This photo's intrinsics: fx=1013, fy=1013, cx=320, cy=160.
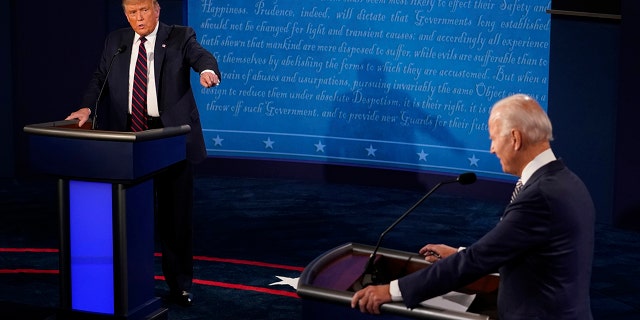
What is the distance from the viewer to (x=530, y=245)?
2865mm

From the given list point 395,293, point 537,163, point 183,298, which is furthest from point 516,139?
point 183,298

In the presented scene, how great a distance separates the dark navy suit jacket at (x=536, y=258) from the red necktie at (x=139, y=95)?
8.05 ft

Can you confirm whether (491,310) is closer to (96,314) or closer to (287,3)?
(96,314)

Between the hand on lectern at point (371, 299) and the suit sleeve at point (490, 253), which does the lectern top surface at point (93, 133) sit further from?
the suit sleeve at point (490, 253)

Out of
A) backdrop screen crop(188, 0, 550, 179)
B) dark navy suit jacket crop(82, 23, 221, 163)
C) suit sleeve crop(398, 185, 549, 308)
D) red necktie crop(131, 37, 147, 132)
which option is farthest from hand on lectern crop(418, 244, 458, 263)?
backdrop screen crop(188, 0, 550, 179)

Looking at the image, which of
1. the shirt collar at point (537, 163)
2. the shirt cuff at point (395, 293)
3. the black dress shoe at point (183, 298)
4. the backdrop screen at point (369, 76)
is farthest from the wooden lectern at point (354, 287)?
the backdrop screen at point (369, 76)

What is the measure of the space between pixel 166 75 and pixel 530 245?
2709 millimetres

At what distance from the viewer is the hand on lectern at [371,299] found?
2945 mm

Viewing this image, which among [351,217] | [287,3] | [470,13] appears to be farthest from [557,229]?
[287,3]

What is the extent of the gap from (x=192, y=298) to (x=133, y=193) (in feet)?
3.20

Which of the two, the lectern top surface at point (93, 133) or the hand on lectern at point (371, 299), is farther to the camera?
the lectern top surface at point (93, 133)

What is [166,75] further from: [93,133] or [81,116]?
[93,133]

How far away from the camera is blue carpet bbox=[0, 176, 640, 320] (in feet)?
17.9

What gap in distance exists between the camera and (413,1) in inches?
323
